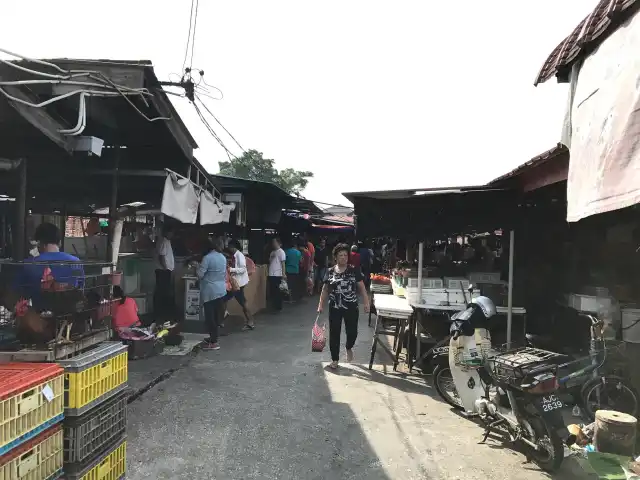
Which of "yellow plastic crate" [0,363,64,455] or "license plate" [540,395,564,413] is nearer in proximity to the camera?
"yellow plastic crate" [0,363,64,455]

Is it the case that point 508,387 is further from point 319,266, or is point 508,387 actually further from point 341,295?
point 319,266

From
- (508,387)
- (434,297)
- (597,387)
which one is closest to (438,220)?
(434,297)

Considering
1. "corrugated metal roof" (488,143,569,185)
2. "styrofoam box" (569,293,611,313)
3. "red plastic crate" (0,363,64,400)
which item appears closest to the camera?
"red plastic crate" (0,363,64,400)

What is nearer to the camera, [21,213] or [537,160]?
[537,160]

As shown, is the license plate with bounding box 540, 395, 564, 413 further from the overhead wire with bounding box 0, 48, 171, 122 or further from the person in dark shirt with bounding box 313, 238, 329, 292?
the person in dark shirt with bounding box 313, 238, 329, 292

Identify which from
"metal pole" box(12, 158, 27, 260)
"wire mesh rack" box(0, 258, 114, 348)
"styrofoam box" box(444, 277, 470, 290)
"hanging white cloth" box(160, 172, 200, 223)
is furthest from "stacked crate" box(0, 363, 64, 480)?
"styrofoam box" box(444, 277, 470, 290)

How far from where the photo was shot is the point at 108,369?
3.36 m

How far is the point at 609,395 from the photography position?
5098 millimetres

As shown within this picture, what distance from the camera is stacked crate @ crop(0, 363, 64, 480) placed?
2.44 m

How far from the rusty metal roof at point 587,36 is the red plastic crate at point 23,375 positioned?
3.72 m

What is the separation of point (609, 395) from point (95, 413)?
15.9 feet

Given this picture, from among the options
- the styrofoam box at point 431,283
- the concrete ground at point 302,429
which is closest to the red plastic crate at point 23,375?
the concrete ground at point 302,429

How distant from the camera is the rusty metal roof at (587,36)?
2.72m

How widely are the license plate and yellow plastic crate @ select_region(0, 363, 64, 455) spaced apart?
3.60 m
